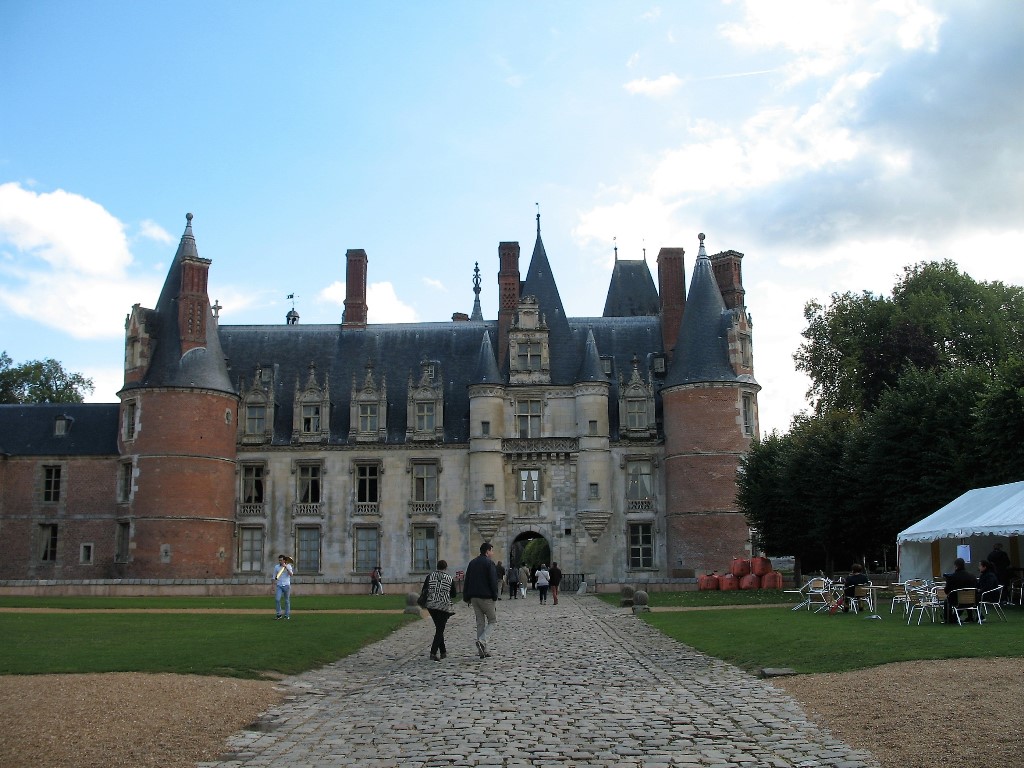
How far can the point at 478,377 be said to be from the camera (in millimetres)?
44562

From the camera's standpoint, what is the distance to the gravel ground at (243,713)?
834 cm

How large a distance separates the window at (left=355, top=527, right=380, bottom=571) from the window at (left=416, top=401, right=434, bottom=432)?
4519 mm

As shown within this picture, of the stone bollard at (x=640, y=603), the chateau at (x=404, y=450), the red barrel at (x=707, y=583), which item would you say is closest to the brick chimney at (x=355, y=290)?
the chateau at (x=404, y=450)

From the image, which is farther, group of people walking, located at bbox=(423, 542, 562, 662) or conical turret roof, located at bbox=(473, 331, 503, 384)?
conical turret roof, located at bbox=(473, 331, 503, 384)

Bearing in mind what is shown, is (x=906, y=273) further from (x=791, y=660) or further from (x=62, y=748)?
(x=62, y=748)

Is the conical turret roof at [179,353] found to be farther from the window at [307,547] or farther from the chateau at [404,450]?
the window at [307,547]

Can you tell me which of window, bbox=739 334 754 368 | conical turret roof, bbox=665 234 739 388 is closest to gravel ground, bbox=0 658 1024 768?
conical turret roof, bbox=665 234 739 388

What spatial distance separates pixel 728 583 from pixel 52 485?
26395 mm

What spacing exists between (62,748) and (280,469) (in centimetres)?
3643

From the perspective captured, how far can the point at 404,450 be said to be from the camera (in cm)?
4462

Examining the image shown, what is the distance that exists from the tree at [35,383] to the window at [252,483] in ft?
71.1

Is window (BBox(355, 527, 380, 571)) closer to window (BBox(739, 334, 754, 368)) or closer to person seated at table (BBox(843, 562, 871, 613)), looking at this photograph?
window (BBox(739, 334, 754, 368))

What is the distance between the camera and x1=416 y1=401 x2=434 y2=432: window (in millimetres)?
44969

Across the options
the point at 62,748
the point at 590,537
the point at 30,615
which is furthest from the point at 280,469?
the point at 62,748
